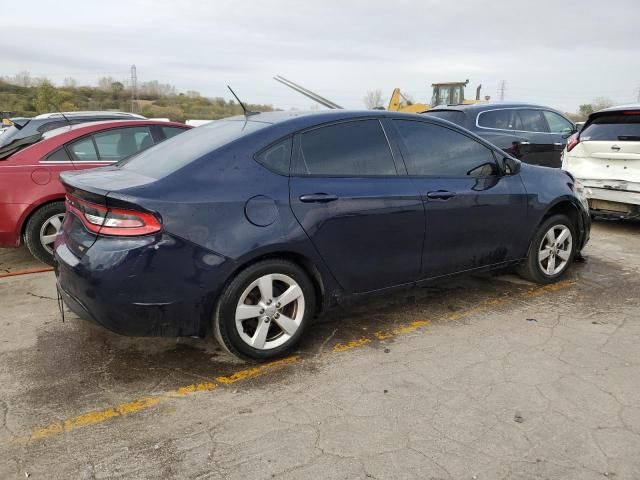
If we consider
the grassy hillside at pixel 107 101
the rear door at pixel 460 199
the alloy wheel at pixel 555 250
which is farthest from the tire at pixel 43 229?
the grassy hillside at pixel 107 101

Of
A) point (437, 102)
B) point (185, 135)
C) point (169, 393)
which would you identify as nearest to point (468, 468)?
point (169, 393)

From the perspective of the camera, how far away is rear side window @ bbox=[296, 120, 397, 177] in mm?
3393

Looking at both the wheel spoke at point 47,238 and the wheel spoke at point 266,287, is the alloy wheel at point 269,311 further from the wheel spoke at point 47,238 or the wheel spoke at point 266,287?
the wheel spoke at point 47,238

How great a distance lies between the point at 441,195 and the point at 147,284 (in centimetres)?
215

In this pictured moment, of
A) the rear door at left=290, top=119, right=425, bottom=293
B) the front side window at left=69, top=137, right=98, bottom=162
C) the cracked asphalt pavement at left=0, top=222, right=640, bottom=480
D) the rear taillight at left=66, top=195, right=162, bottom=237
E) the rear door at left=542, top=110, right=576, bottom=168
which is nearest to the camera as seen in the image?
the cracked asphalt pavement at left=0, top=222, right=640, bottom=480

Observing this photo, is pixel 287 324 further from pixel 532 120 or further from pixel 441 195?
pixel 532 120

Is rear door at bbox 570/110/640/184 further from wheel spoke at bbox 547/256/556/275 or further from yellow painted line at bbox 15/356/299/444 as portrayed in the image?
yellow painted line at bbox 15/356/299/444

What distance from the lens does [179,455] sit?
2.42m

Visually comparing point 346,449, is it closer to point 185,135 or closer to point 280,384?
point 280,384

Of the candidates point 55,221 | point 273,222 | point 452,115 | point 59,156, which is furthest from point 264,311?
point 452,115

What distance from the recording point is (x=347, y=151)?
139 inches

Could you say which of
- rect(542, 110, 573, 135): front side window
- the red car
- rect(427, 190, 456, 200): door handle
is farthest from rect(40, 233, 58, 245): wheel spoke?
rect(542, 110, 573, 135): front side window

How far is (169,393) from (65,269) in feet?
3.16

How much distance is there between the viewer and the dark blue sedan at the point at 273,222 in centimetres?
289
